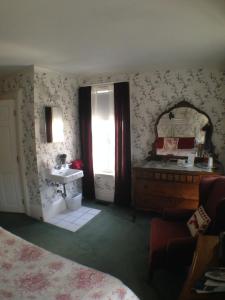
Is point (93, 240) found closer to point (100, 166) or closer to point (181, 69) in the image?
point (100, 166)

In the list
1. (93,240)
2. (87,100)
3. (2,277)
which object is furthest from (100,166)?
(2,277)

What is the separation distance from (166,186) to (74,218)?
1561 mm

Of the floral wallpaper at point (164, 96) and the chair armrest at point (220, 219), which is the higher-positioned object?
the floral wallpaper at point (164, 96)

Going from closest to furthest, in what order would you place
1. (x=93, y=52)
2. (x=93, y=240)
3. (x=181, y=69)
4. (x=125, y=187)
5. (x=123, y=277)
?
1. (x=123, y=277)
2. (x=93, y=52)
3. (x=93, y=240)
4. (x=181, y=69)
5. (x=125, y=187)

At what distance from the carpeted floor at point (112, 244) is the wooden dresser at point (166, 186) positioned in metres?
0.38

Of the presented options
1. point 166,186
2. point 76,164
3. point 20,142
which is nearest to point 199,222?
point 166,186

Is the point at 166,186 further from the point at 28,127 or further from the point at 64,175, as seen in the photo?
the point at 28,127

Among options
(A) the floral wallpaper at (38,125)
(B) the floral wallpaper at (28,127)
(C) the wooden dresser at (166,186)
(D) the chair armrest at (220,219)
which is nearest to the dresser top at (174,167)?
(C) the wooden dresser at (166,186)

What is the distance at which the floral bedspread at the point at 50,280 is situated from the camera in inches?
46.3

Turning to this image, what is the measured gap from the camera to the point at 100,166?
4.02m

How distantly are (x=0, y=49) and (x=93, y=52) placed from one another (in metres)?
0.99

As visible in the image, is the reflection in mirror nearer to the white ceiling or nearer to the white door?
the white ceiling

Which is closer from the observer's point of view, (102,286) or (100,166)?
(102,286)

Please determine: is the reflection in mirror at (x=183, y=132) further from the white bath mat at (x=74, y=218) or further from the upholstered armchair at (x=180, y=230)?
the white bath mat at (x=74, y=218)
